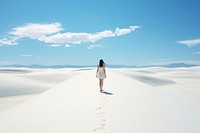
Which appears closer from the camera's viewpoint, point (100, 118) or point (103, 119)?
point (103, 119)

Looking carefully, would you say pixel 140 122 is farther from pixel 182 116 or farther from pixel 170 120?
pixel 182 116

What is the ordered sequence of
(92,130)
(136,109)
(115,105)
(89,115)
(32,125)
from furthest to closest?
(115,105) < (136,109) < (89,115) < (32,125) < (92,130)

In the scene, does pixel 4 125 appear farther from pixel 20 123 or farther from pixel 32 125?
pixel 32 125

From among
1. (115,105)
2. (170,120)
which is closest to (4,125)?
(115,105)

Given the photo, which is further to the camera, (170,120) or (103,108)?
(103,108)

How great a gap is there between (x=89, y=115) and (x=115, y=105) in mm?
1656

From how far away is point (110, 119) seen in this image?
20.5 feet

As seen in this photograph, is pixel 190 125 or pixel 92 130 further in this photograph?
pixel 190 125

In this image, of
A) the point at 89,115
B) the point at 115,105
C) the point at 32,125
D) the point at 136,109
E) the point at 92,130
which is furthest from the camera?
Answer: the point at 115,105

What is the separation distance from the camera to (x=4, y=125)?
240 inches

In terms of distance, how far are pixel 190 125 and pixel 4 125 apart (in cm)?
551

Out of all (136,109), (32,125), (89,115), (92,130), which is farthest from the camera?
(136,109)

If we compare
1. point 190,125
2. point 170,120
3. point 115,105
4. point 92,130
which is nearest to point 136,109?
point 115,105

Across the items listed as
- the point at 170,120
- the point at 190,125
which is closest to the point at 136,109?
the point at 170,120
